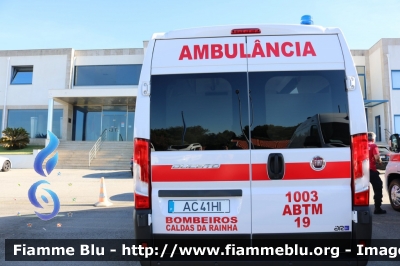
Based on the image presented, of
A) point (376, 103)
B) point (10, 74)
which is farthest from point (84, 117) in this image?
point (376, 103)

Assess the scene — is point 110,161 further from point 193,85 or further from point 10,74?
point 193,85

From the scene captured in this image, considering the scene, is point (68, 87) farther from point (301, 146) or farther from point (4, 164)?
point (301, 146)

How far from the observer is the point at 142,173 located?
2.99 m

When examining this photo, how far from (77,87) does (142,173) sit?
27.4 metres

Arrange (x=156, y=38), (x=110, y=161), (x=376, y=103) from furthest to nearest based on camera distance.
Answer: (x=376, y=103) → (x=110, y=161) → (x=156, y=38)

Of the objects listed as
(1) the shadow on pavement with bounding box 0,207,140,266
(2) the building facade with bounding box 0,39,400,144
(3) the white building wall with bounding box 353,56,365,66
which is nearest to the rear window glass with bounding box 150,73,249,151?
(1) the shadow on pavement with bounding box 0,207,140,266

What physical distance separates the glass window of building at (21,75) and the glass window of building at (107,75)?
434cm

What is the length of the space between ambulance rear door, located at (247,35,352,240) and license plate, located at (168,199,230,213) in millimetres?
282

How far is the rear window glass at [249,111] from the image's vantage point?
2969 millimetres

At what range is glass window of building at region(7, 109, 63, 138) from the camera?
27609 millimetres

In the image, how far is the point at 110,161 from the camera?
808 inches

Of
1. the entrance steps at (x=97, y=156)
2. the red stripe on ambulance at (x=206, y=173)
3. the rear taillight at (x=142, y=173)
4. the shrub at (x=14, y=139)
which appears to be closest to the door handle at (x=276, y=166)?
the red stripe on ambulance at (x=206, y=173)

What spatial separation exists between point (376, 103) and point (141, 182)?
1038 inches

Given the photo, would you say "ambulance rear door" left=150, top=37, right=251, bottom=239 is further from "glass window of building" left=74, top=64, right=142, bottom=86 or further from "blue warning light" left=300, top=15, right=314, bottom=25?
"glass window of building" left=74, top=64, right=142, bottom=86
